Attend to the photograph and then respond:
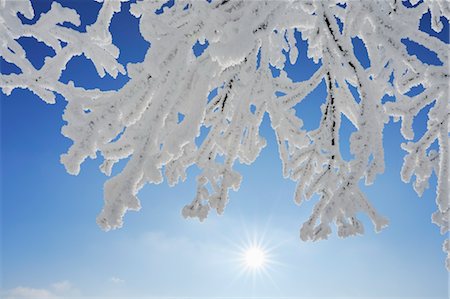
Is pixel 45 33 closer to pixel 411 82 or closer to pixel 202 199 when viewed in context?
pixel 202 199

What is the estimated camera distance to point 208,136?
9.27 ft

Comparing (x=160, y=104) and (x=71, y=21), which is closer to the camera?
(x=160, y=104)

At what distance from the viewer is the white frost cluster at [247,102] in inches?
65.9

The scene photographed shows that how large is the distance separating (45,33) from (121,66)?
2.71 feet

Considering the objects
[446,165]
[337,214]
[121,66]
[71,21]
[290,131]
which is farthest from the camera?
[121,66]

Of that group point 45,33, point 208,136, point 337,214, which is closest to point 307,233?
point 337,214

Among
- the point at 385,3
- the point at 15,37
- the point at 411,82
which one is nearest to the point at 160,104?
the point at 385,3

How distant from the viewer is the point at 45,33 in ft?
13.7

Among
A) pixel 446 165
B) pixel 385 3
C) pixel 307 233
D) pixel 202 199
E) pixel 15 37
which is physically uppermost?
pixel 15 37

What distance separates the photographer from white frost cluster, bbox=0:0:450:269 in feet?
5.49

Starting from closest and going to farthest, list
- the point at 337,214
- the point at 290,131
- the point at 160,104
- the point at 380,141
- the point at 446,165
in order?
the point at 160,104, the point at 380,141, the point at 337,214, the point at 446,165, the point at 290,131

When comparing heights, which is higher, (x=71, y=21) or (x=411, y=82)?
(x=71, y=21)

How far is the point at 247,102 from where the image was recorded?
260 centimetres

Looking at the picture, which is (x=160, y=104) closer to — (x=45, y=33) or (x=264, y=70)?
(x=264, y=70)
